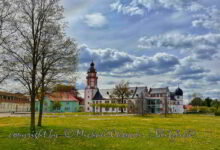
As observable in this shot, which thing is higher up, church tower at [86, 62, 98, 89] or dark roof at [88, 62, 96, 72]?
dark roof at [88, 62, 96, 72]

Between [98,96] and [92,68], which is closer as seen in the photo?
[92,68]

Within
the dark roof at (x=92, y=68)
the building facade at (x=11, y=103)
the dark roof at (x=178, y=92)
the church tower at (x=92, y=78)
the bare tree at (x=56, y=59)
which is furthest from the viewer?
the dark roof at (x=178, y=92)

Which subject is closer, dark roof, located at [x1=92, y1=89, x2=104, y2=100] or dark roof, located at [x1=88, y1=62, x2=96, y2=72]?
dark roof, located at [x1=92, y1=89, x2=104, y2=100]

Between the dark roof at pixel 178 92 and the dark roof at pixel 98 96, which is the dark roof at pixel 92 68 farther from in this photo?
the dark roof at pixel 178 92

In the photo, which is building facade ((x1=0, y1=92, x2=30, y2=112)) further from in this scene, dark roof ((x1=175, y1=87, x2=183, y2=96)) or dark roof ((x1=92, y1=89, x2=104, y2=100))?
dark roof ((x1=175, y1=87, x2=183, y2=96))

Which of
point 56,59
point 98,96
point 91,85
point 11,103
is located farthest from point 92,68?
point 56,59

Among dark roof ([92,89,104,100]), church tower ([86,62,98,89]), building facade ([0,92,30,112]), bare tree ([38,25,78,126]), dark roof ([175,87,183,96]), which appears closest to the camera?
bare tree ([38,25,78,126])

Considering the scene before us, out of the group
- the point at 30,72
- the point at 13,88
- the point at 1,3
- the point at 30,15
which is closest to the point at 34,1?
the point at 30,15

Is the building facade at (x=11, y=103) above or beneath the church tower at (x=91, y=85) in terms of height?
beneath

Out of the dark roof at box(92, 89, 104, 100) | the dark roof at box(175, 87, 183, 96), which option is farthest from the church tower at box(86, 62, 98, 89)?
the dark roof at box(175, 87, 183, 96)

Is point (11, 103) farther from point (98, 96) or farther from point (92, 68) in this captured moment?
point (92, 68)

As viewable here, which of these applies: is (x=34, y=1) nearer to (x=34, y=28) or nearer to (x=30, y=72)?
(x=34, y=28)

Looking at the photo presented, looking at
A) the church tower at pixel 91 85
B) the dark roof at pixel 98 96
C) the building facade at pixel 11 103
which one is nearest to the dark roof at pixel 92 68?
the church tower at pixel 91 85

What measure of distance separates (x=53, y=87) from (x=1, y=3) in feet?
29.9
